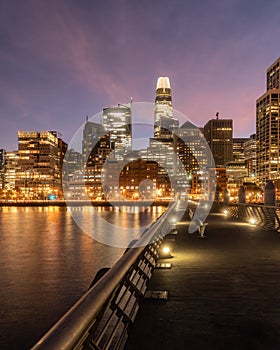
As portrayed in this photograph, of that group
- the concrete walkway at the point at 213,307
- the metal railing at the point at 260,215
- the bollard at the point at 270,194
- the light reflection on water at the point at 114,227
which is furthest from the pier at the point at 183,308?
the light reflection on water at the point at 114,227

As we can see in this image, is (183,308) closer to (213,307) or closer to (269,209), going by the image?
(213,307)

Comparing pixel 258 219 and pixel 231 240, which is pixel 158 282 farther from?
pixel 258 219

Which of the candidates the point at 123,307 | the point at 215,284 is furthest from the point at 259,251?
the point at 123,307

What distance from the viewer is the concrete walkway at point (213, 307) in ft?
18.3

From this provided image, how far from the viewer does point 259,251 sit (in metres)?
14.9

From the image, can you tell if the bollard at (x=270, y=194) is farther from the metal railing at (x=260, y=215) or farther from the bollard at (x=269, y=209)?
the metal railing at (x=260, y=215)

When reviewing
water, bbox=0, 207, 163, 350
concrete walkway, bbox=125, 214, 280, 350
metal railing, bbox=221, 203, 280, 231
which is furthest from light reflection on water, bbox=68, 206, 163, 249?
concrete walkway, bbox=125, 214, 280, 350

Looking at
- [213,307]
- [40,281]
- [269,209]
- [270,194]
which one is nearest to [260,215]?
[270,194]

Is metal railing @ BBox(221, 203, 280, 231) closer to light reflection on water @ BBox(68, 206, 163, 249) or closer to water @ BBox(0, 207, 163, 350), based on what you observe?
light reflection on water @ BBox(68, 206, 163, 249)

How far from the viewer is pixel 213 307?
7.29 metres

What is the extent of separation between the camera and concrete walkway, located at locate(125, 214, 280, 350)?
18.3ft

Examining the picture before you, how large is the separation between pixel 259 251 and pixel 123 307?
405 inches

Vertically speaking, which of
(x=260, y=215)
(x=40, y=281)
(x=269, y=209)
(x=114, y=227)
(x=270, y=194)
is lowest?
(x=114, y=227)

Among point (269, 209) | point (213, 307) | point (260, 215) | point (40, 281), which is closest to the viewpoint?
point (213, 307)
